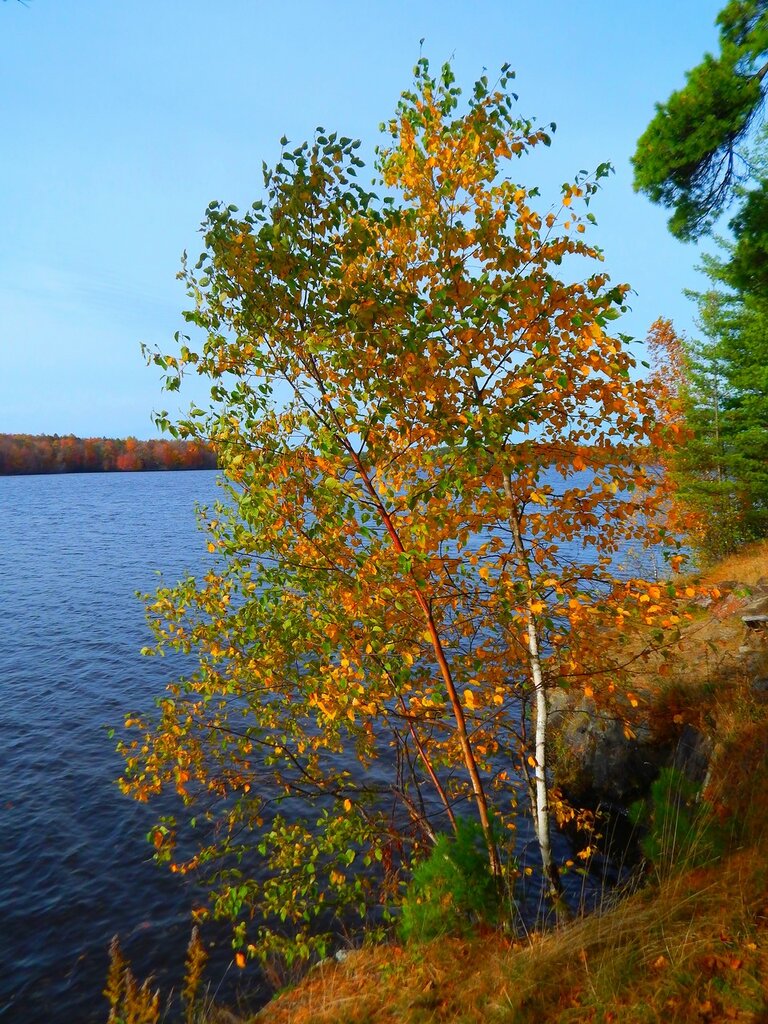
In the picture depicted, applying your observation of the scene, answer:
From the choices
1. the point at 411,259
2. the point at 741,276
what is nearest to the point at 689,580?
the point at 411,259

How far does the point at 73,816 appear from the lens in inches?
466

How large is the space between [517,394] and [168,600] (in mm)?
5010

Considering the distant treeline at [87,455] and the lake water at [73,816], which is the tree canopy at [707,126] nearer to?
the lake water at [73,816]

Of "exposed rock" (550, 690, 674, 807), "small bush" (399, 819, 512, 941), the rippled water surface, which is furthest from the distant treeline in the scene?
"small bush" (399, 819, 512, 941)

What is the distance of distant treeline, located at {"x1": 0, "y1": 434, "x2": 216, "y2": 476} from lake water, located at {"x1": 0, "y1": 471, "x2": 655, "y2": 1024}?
95802 millimetres

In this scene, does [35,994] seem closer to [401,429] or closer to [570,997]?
[570,997]

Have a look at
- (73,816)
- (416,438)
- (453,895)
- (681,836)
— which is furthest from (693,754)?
(73,816)

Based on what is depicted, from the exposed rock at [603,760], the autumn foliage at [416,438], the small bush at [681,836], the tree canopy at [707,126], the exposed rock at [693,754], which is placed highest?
the tree canopy at [707,126]

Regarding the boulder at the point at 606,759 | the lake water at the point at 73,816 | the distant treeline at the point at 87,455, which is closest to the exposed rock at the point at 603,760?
the boulder at the point at 606,759

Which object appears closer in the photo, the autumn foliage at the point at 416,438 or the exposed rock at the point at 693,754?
the autumn foliage at the point at 416,438

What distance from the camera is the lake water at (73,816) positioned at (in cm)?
848

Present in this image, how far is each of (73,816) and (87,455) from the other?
13760 cm

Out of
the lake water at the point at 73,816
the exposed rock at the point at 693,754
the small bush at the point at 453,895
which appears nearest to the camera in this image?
the small bush at the point at 453,895

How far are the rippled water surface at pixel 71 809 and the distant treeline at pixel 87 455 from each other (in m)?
94.7
